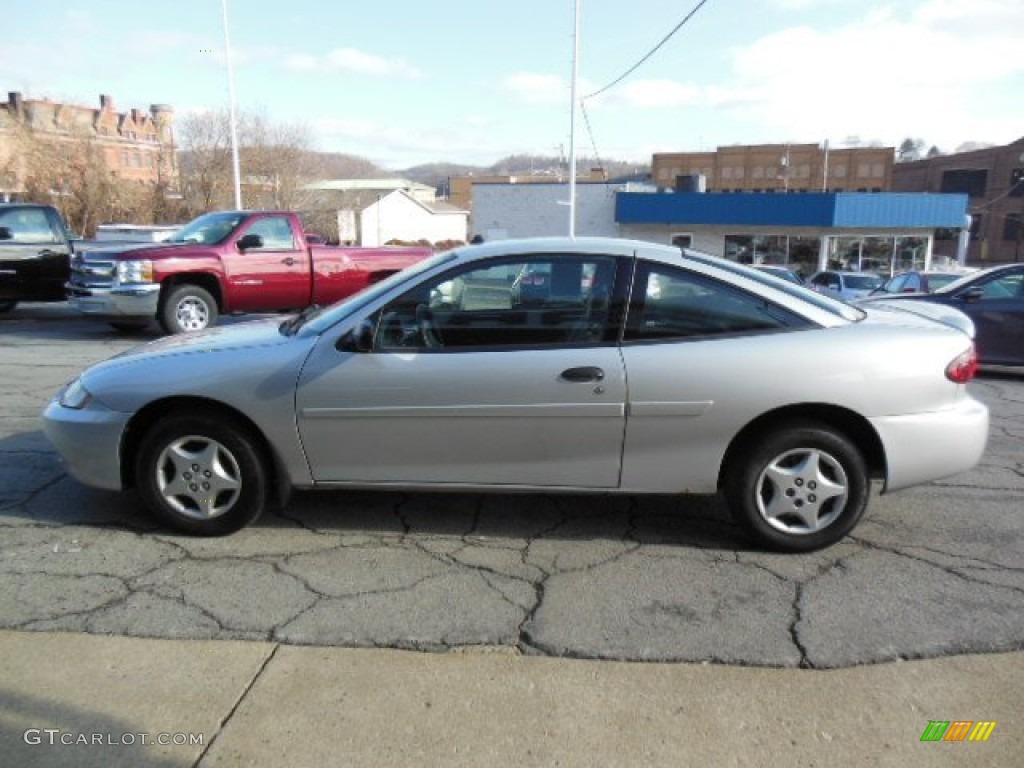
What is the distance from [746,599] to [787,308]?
4.61ft

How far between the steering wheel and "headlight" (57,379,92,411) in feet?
5.74

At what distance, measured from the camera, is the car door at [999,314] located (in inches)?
341

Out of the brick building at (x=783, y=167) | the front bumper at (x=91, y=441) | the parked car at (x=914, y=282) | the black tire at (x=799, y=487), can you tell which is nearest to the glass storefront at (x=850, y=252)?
the parked car at (x=914, y=282)

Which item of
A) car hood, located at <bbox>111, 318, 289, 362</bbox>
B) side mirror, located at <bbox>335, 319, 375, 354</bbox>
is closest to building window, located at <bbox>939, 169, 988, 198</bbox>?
car hood, located at <bbox>111, 318, 289, 362</bbox>

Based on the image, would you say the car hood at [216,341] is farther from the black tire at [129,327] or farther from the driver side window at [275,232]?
the black tire at [129,327]

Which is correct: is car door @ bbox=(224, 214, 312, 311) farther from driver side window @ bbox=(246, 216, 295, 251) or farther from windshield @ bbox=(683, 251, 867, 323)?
windshield @ bbox=(683, 251, 867, 323)

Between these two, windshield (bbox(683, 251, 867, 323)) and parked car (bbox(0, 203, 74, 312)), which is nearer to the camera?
windshield (bbox(683, 251, 867, 323))

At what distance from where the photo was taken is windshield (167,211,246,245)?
10.7m

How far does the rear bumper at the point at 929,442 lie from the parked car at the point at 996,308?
531 cm

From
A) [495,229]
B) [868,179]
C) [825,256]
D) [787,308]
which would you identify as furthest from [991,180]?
[787,308]

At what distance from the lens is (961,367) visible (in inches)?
148

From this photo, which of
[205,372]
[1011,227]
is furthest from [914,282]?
[1011,227]

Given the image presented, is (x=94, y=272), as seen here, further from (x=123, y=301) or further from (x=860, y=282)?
(x=860, y=282)

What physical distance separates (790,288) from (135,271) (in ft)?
29.1
